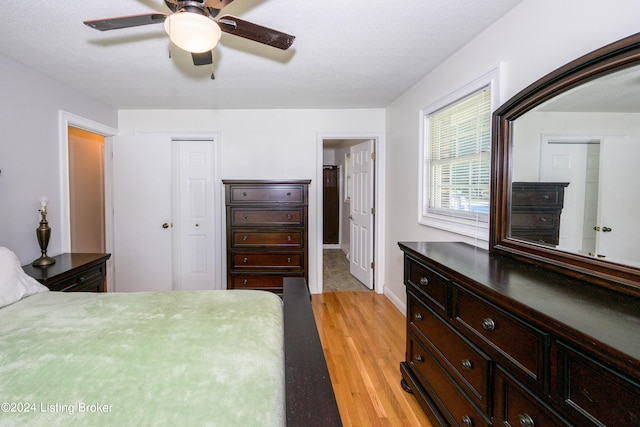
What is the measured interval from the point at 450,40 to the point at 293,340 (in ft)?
7.14

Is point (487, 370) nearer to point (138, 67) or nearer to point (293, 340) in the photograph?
point (293, 340)

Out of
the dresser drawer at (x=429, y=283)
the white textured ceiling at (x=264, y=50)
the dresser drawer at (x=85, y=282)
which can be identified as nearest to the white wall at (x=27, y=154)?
the white textured ceiling at (x=264, y=50)

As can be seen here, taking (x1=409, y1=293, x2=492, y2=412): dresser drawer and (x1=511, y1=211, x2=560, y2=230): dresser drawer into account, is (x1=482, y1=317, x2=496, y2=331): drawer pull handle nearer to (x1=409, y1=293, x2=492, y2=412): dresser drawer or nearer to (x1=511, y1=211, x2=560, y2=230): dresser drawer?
(x1=409, y1=293, x2=492, y2=412): dresser drawer

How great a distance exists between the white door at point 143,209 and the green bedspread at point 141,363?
2100 mm

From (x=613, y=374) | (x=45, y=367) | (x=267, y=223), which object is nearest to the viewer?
(x=613, y=374)

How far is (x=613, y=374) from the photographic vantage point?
0.73m

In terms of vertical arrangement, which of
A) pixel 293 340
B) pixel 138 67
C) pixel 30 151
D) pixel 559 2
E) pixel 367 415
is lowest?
pixel 367 415

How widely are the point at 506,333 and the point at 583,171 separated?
0.78 meters

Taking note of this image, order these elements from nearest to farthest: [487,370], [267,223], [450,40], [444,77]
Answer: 1. [487,370]
2. [450,40]
3. [444,77]
4. [267,223]

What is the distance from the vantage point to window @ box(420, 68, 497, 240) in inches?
77.9

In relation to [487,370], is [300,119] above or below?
above

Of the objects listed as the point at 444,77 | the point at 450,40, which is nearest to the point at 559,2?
the point at 450,40

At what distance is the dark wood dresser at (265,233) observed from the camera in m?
3.18

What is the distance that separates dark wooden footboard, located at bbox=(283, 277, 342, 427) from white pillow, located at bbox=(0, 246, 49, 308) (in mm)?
1405
